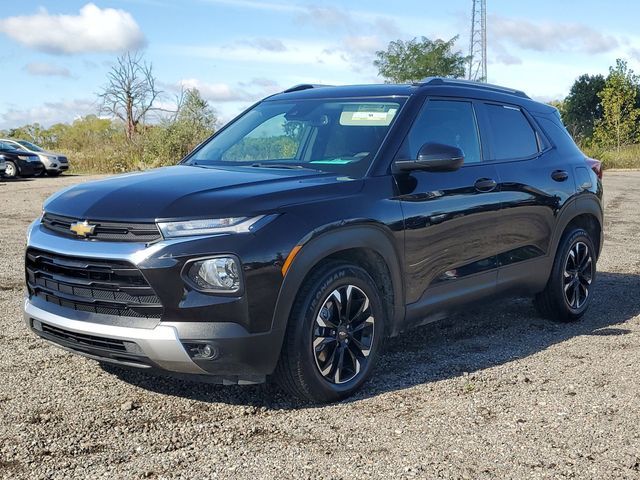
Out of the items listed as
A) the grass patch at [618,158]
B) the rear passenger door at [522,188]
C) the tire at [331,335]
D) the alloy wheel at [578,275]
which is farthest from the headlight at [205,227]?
the grass patch at [618,158]

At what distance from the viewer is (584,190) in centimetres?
657

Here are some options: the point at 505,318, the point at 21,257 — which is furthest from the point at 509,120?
the point at 21,257

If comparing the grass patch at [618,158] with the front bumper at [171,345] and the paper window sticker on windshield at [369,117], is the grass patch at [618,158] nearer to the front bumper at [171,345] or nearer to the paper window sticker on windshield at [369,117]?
the paper window sticker on windshield at [369,117]

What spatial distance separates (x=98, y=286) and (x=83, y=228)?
1.03ft

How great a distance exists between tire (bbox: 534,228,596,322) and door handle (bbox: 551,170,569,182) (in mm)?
480

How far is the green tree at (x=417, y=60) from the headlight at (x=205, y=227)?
178ft

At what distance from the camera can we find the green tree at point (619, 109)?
4556 centimetres

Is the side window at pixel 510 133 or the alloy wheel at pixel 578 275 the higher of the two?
the side window at pixel 510 133

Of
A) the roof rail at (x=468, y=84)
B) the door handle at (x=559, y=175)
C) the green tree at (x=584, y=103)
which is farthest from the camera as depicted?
the green tree at (x=584, y=103)

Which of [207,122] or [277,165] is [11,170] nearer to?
[207,122]

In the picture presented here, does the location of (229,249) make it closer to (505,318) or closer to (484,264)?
(484,264)

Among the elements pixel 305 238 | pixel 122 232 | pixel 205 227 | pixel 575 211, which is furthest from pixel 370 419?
pixel 575 211

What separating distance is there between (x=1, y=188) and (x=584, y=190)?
20.5 metres

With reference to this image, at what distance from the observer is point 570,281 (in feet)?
21.4
